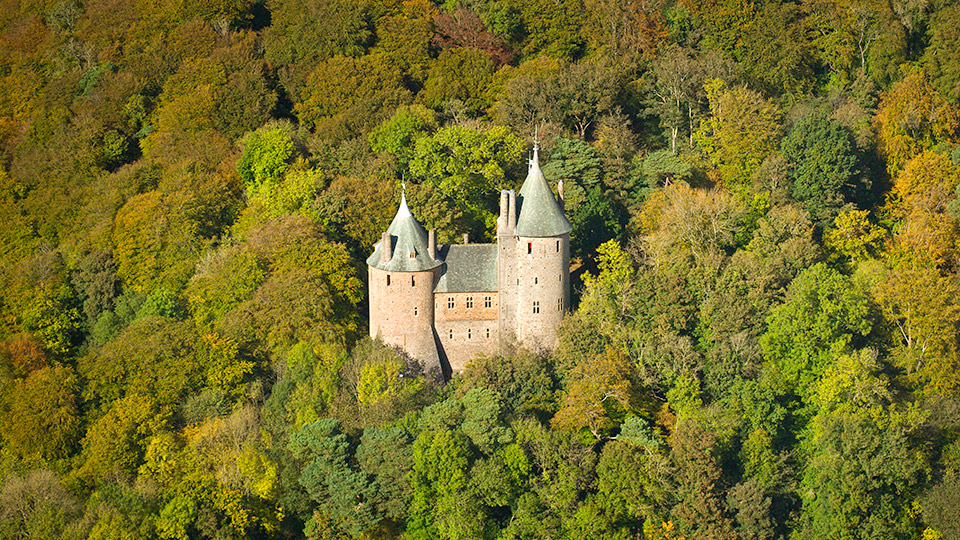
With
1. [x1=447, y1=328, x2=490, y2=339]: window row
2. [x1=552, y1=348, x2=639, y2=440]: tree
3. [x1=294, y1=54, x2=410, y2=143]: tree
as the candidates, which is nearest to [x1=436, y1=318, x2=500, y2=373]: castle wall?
[x1=447, y1=328, x2=490, y2=339]: window row

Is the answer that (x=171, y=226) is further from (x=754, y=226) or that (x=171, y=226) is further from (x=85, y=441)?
(x=754, y=226)

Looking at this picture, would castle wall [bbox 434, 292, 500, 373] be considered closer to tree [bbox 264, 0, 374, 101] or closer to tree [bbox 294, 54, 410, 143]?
tree [bbox 294, 54, 410, 143]

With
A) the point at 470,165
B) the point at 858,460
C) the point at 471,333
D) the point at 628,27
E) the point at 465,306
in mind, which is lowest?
the point at 858,460

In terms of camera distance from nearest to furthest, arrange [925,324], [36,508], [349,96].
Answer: [36,508] < [925,324] < [349,96]

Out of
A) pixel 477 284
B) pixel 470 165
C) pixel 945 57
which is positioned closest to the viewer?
pixel 477 284

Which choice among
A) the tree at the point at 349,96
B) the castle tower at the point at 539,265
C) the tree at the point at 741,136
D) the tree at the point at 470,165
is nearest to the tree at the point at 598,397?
the castle tower at the point at 539,265

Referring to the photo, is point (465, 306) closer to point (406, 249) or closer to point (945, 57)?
point (406, 249)

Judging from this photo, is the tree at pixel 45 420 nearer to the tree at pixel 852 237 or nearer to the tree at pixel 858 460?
the tree at pixel 858 460

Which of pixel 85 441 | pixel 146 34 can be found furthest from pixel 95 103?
pixel 85 441

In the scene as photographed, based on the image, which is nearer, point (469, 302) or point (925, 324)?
point (469, 302)

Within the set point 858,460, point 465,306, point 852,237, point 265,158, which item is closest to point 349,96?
point 265,158
